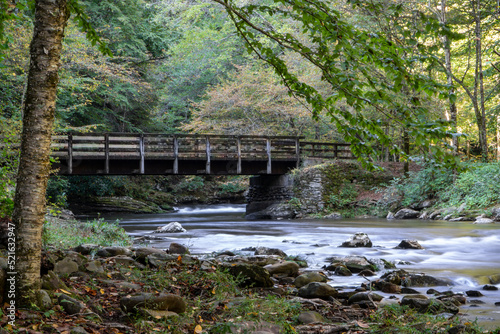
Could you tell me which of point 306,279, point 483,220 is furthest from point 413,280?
point 483,220

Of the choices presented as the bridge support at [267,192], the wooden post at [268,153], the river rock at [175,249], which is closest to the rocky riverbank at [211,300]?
the river rock at [175,249]

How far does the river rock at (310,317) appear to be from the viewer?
163 inches

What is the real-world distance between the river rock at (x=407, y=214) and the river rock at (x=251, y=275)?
49.8ft

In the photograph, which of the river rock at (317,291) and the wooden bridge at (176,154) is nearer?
the river rock at (317,291)

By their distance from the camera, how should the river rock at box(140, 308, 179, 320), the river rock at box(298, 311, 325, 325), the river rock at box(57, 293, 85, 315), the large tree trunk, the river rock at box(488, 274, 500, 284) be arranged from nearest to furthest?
the large tree trunk, the river rock at box(57, 293, 85, 315), the river rock at box(140, 308, 179, 320), the river rock at box(298, 311, 325, 325), the river rock at box(488, 274, 500, 284)

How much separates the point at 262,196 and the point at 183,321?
2099 centimetres

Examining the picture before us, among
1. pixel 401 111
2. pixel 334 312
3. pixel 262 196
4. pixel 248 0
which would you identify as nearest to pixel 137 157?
pixel 262 196

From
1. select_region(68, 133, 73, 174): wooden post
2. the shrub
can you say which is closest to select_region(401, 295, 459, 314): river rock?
the shrub

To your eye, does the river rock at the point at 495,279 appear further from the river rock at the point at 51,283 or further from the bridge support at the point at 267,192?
the bridge support at the point at 267,192

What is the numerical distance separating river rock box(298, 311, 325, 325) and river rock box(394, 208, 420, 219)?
16.2 meters

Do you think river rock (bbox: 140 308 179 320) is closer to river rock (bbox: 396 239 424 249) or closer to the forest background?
river rock (bbox: 396 239 424 249)

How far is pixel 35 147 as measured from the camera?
10.4ft

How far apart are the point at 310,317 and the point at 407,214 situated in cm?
1645

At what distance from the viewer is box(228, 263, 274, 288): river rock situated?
549 centimetres
